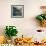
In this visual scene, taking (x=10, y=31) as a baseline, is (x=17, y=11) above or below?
Answer: above

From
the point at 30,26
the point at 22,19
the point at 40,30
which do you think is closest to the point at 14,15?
the point at 22,19

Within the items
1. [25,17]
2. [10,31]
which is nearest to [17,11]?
[25,17]

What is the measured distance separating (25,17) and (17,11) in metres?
0.21

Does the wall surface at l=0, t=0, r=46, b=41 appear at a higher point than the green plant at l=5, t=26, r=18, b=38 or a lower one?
higher

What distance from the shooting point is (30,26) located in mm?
3625

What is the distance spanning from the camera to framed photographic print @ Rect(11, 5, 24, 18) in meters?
3.62

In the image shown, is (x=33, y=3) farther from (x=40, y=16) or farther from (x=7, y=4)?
(x=7, y=4)

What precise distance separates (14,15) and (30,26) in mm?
408

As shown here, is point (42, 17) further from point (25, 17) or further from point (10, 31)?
point (10, 31)

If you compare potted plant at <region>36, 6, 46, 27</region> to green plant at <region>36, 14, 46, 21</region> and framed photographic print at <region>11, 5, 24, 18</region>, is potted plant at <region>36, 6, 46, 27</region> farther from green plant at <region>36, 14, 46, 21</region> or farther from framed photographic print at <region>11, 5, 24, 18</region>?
framed photographic print at <region>11, 5, 24, 18</region>

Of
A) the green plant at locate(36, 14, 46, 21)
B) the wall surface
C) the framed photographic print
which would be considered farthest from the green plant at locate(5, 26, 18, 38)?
the green plant at locate(36, 14, 46, 21)

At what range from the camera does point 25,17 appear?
362cm

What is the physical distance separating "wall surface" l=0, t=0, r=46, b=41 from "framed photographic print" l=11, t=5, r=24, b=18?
0.06 metres

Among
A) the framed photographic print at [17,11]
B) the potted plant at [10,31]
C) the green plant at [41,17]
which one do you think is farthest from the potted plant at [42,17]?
the potted plant at [10,31]
